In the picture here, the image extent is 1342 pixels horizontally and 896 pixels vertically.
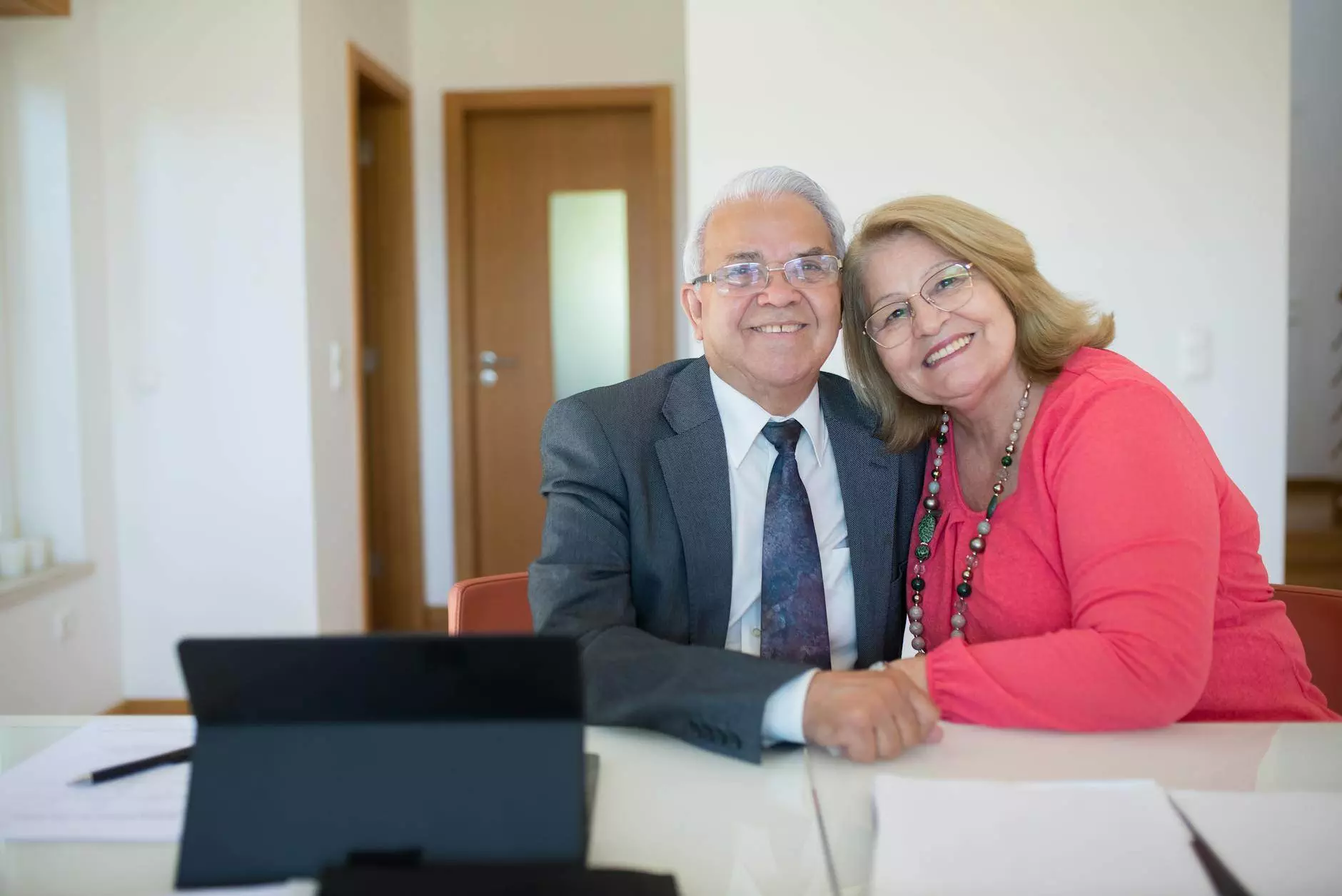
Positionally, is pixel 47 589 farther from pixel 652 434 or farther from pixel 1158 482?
pixel 1158 482

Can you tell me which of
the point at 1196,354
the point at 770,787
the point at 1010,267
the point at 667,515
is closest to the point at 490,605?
the point at 667,515

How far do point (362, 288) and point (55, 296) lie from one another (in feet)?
5.29

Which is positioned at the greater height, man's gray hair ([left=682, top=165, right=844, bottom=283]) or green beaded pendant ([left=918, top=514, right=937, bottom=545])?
man's gray hair ([left=682, top=165, right=844, bottom=283])

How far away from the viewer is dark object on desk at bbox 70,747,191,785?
3.21 feet

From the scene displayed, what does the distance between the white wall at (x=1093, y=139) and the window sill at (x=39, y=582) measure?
2269 mm

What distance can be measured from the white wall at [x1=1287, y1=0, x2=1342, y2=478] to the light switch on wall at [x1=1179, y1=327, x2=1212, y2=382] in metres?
4.11

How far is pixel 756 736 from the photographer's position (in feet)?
3.26

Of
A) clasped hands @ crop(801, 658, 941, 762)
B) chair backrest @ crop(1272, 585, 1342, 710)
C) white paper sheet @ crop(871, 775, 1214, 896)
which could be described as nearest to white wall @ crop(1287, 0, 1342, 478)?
chair backrest @ crop(1272, 585, 1342, 710)

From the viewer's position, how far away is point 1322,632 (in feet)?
4.90

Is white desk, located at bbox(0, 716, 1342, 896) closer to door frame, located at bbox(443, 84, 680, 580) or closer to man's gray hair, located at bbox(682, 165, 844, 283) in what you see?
man's gray hair, located at bbox(682, 165, 844, 283)

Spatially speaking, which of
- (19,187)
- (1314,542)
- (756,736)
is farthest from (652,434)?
(1314,542)

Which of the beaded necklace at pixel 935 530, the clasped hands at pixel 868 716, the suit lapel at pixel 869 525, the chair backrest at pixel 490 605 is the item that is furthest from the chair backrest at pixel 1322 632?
the chair backrest at pixel 490 605

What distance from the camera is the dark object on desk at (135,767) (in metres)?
0.98

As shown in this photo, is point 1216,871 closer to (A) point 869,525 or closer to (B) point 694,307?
(A) point 869,525
